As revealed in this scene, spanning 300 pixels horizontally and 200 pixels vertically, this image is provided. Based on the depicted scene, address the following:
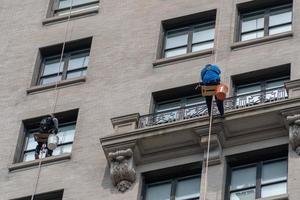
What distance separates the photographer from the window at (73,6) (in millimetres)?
48938

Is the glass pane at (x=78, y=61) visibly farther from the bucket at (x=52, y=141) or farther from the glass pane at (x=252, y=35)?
the glass pane at (x=252, y=35)

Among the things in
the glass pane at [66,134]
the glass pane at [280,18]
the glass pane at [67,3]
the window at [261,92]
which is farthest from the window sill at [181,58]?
the glass pane at [67,3]

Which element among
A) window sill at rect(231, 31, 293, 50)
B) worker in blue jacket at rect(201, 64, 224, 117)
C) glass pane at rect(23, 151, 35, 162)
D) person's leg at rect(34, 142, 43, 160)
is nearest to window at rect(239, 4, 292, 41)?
window sill at rect(231, 31, 293, 50)

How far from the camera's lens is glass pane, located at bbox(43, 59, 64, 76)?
4703 cm

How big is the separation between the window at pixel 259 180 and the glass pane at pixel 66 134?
6.13 meters

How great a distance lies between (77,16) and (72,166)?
7575mm

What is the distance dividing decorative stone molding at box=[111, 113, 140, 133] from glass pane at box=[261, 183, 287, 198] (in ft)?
15.4

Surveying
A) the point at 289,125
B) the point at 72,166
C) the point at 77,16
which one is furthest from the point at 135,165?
the point at 77,16

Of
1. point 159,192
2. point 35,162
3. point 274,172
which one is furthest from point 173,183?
point 35,162

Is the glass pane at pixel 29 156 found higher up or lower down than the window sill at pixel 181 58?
lower down

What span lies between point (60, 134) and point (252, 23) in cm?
706

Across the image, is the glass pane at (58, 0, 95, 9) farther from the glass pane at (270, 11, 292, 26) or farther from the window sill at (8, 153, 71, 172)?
the window sill at (8, 153, 71, 172)

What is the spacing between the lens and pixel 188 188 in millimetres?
40562

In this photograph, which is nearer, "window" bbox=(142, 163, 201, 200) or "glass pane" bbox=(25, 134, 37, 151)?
"window" bbox=(142, 163, 201, 200)
